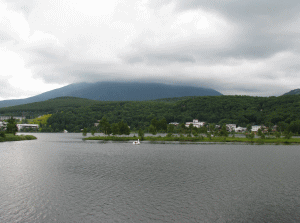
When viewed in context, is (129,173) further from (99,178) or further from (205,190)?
(205,190)

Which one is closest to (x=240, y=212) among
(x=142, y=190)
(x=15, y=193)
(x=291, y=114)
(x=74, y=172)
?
(x=142, y=190)

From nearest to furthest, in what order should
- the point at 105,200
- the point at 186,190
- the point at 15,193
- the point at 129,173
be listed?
the point at 105,200, the point at 15,193, the point at 186,190, the point at 129,173

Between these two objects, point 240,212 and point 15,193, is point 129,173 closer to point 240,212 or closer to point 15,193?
point 15,193

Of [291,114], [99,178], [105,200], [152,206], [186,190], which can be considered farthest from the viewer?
[291,114]

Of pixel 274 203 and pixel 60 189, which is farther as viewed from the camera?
pixel 60 189

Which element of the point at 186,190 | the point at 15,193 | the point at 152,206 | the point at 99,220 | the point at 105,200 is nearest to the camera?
the point at 99,220

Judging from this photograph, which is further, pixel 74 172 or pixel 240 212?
pixel 74 172

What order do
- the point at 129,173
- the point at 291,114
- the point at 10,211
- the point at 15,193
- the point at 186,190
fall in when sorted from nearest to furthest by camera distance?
the point at 10,211, the point at 15,193, the point at 186,190, the point at 129,173, the point at 291,114

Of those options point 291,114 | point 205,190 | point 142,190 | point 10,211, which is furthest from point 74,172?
point 291,114

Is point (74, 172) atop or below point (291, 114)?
below
